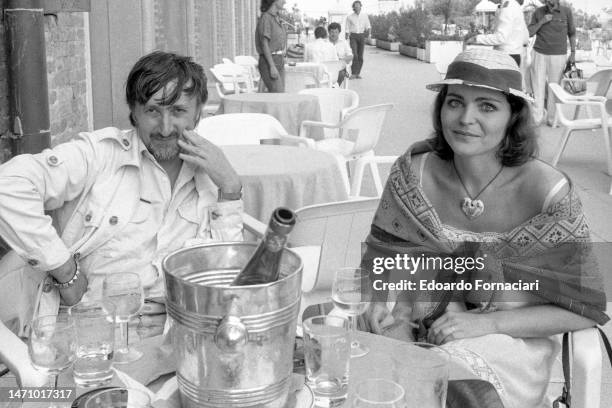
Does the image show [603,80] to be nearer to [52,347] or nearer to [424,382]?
[424,382]

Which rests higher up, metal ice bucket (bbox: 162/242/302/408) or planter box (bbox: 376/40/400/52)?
planter box (bbox: 376/40/400/52)

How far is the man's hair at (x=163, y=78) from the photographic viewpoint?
2572mm

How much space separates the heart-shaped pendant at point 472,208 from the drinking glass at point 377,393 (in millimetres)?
1252

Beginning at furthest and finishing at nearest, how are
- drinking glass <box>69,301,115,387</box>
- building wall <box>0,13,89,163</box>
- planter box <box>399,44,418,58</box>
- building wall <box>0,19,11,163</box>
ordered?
planter box <box>399,44,418,58</box> → building wall <box>0,13,89,163</box> → building wall <box>0,19,11,163</box> → drinking glass <box>69,301,115,387</box>

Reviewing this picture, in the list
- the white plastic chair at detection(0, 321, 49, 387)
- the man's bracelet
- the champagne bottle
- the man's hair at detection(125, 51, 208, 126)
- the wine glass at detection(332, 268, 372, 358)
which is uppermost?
the man's hair at detection(125, 51, 208, 126)

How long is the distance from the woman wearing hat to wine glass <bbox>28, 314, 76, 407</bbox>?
3.66ft

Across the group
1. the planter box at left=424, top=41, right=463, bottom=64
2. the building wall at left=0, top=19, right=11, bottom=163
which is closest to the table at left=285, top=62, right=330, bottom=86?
the planter box at left=424, top=41, right=463, bottom=64

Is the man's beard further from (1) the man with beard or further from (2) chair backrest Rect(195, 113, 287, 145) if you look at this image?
(2) chair backrest Rect(195, 113, 287, 145)

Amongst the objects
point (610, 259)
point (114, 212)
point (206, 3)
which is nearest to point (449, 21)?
point (206, 3)

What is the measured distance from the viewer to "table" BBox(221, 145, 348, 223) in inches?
153

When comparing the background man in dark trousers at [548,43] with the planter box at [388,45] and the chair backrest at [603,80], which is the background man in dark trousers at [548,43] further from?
the planter box at [388,45]

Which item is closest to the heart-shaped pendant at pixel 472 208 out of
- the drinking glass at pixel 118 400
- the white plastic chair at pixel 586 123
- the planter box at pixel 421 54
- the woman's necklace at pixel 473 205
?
the woman's necklace at pixel 473 205

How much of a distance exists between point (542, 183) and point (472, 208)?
0.78ft

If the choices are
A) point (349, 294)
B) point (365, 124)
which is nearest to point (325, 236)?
point (349, 294)
